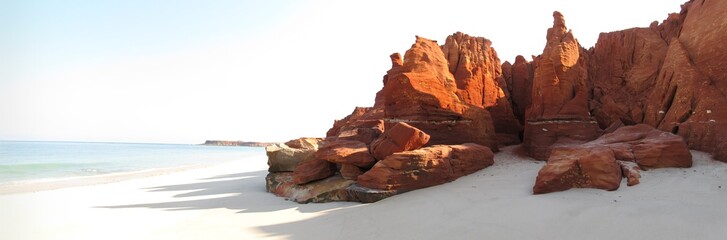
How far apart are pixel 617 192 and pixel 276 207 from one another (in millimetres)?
7990

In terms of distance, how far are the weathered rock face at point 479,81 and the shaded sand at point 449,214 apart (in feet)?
10.1

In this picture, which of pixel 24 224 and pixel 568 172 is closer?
pixel 568 172

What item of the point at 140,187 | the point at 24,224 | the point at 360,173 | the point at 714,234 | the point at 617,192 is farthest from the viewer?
the point at 140,187

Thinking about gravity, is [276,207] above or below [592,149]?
below

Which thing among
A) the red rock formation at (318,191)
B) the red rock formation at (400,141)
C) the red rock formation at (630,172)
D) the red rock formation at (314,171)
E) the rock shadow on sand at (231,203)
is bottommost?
the rock shadow on sand at (231,203)

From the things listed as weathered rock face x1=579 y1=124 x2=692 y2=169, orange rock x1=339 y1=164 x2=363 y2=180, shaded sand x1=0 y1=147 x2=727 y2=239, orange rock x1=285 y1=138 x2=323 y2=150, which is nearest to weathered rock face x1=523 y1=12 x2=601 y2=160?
shaded sand x1=0 y1=147 x2=727 y2=239

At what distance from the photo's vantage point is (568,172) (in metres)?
6.93

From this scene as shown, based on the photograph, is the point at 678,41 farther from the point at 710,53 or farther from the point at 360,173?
the point at 360,173

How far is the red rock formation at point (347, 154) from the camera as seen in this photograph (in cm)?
1056

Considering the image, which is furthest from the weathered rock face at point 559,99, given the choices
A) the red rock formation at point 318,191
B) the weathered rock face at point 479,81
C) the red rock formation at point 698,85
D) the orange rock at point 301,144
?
the orange rock at point 301,144

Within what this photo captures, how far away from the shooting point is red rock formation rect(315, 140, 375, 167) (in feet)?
34.7

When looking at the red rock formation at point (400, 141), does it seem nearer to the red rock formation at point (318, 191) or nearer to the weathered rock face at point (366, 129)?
the red rock formation at point (318, 191)

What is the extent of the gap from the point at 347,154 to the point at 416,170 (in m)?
2.49

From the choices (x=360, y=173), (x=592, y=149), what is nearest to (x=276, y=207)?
(x=360, y=173)
